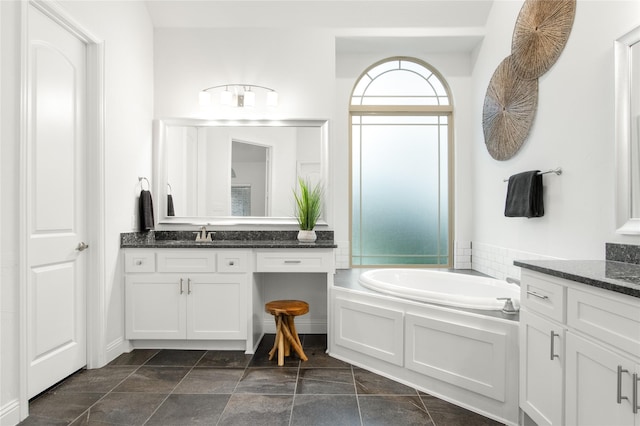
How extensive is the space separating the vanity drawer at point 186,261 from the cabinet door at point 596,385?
7.49 ft

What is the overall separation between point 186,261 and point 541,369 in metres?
2.35

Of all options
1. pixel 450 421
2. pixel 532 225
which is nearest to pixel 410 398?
pixel 450 421

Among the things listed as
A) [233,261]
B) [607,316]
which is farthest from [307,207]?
[607,316]

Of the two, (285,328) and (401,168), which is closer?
(285,328)

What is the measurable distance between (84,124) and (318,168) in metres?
1.79

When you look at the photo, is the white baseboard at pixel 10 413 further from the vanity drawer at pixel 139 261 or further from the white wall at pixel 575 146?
the white wall at pixel 575 146

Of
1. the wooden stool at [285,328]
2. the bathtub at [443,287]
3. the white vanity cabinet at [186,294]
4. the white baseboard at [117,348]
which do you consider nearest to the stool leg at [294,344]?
the wooden stool at [285,328]

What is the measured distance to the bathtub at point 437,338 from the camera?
76.5 inches

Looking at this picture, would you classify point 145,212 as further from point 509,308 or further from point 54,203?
point 509,308

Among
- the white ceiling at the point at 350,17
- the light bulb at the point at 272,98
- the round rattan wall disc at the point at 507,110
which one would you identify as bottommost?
the round rattan wall disc at the point at 507,110

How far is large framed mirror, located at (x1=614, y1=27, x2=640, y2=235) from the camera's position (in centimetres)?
175

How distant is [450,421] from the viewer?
1925 mm

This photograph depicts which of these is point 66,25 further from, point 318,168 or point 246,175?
point 318,168

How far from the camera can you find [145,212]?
→ 10.1 feet
